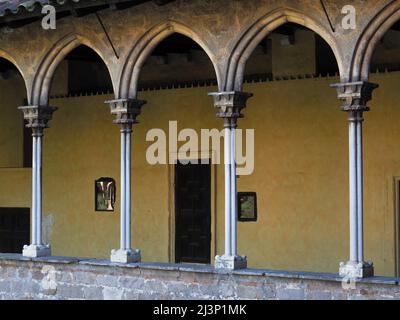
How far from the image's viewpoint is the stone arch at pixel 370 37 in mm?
10062

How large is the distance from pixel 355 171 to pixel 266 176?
4.10 metres

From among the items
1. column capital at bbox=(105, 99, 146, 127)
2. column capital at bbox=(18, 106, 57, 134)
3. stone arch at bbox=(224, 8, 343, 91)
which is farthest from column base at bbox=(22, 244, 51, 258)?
stone arch at bbox=(224, 8, 343, 91)

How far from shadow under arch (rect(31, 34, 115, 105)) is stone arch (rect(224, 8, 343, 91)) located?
2.46 metres

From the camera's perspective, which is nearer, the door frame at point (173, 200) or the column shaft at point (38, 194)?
the column shaft at point (38, 194)

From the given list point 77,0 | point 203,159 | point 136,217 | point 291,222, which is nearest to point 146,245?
point 136,217

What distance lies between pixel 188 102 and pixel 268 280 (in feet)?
16.9

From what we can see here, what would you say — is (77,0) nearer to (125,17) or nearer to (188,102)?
(125,17)

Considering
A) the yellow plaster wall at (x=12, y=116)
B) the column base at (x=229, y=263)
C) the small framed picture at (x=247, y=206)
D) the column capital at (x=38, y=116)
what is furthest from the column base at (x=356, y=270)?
the yellow plaster wall at (x=12, y=116)

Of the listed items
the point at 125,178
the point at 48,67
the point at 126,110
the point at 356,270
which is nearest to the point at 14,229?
the point at 48,67

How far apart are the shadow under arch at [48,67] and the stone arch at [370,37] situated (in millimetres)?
4126

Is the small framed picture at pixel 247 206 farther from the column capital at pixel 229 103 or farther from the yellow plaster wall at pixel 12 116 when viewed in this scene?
the yellow plaster wall at pixel 12 116

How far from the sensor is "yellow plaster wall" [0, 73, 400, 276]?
43.4 feet

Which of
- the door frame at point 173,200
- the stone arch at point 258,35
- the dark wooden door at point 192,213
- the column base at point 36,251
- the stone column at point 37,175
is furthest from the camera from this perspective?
the dark wooden door at point 192,213

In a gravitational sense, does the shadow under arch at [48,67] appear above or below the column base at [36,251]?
above
